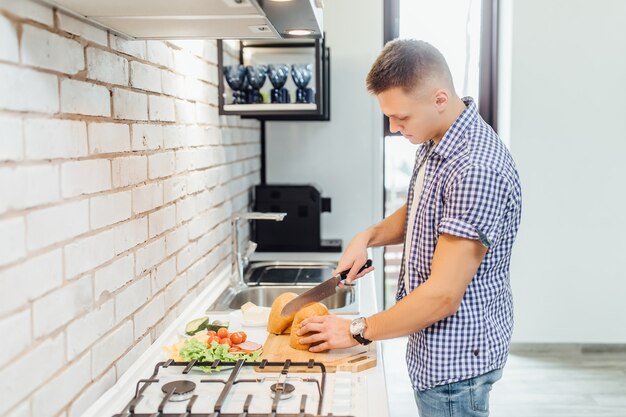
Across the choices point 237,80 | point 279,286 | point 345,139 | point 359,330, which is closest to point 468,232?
point 359,330

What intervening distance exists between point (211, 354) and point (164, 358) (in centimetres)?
20

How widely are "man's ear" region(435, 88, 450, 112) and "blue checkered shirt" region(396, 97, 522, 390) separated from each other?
0.17 feet

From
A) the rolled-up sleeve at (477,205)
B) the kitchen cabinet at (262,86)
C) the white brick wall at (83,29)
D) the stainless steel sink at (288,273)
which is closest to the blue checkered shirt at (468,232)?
the rolled-up sleeve at (477,205)

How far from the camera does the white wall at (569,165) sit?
403 centimetres

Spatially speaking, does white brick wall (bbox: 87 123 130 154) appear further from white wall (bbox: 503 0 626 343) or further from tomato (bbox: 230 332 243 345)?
white wall (bbox: 503 0 626 343)

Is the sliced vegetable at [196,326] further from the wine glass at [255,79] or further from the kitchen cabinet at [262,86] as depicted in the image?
the wine glass at [255,79]

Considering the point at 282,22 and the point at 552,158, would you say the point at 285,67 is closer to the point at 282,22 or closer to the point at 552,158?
the point at 282,22

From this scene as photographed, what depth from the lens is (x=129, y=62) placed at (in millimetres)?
1732

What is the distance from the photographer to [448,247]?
157 cm

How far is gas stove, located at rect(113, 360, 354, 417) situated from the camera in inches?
57.2

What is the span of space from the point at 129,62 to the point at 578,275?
3362mm

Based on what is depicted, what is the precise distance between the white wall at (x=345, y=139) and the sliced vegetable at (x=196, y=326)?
1836 millimetres

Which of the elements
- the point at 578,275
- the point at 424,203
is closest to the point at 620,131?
the point at 578,275

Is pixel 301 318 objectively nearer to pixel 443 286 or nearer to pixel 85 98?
pixel 443 286
